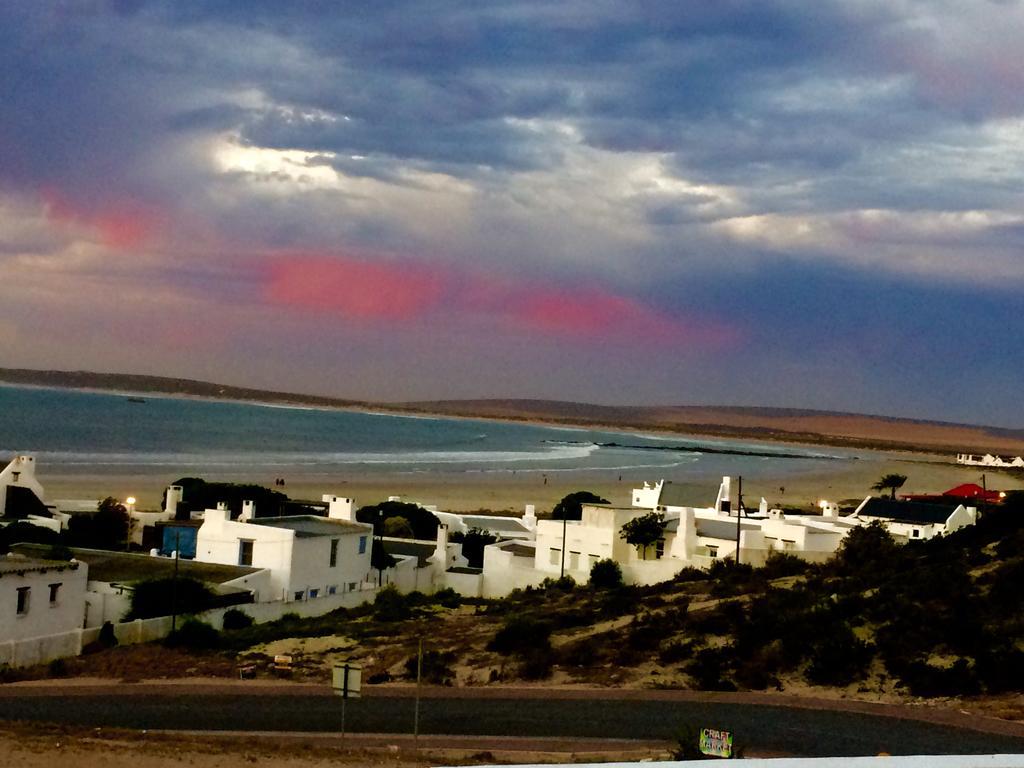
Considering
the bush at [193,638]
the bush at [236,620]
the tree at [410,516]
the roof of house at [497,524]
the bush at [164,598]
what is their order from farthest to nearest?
the roof of house at [497,524] < the tree at [410,516] < the bush at [236,620] < the bush at [164,598] < the bush at [193,638]

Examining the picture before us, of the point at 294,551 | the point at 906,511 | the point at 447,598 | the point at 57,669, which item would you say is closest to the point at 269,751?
the point at 57,669

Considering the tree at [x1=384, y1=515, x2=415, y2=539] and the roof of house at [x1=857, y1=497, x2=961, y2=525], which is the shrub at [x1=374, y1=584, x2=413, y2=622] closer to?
the tree at [x1=384, y1=515, x2=415, y2=539]

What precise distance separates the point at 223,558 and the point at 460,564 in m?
12.2

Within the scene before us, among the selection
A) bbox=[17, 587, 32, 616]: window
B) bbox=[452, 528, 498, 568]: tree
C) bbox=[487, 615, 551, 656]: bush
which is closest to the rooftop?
bbox=[17, 587, 32, 616]: window

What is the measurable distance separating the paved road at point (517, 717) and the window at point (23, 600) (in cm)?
432

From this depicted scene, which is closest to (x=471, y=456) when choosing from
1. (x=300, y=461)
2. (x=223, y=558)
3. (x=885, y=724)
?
(x=300, y=461)

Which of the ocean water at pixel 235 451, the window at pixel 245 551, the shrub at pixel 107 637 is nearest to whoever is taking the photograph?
the shrub at pixel 107 637

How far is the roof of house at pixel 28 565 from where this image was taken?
27553 mm

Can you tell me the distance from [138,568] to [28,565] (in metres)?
7.51

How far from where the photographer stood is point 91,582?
31.8 m

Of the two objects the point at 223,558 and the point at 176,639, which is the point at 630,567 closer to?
the point at 223,558

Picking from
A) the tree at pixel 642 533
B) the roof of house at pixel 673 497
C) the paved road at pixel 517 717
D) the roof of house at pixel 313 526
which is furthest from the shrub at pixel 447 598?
the roof of house at pixel 673 497

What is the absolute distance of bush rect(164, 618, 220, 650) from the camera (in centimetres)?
2906

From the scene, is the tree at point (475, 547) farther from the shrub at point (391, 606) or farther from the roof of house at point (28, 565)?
the roof of house at point (28, 565)
